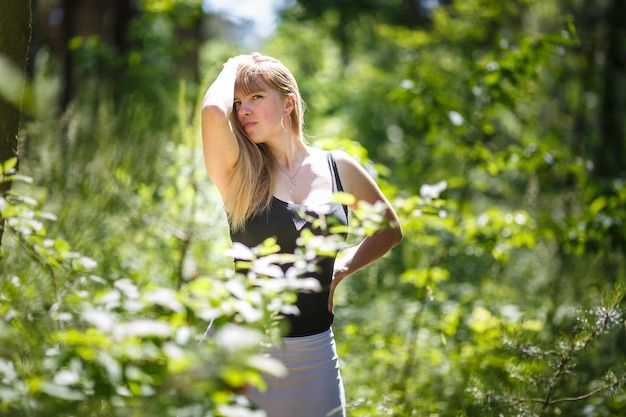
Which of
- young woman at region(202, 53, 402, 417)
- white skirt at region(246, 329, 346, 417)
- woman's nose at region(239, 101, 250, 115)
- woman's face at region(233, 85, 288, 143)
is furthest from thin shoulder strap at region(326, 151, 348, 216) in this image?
white skirt at region(246, 329, 346, 417)

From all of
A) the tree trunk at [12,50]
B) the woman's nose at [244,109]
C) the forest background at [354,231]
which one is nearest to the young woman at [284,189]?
the woman's nose at [244,109]

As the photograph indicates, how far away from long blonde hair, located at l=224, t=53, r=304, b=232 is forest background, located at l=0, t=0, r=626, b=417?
0.20 metres

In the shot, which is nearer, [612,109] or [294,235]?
[294,235]

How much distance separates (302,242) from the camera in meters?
1.42

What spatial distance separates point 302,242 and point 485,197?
7706 mm

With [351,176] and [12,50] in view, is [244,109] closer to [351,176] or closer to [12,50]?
[351,176]

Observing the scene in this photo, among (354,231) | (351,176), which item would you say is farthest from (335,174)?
(354,231)

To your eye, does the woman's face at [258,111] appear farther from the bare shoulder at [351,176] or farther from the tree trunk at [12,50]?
the tree trunk at [12,50]

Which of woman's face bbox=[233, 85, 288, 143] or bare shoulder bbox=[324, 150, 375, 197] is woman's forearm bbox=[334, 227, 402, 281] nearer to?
bare shoulder bbox=[324, 150, 375, 197]

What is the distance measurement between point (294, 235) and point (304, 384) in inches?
17.8

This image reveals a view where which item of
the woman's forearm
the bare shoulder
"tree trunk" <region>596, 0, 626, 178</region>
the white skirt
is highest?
the bare shoulder

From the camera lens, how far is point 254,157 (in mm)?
1979

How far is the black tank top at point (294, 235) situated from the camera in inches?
72.4

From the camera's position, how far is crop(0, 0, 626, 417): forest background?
1.16 metres
